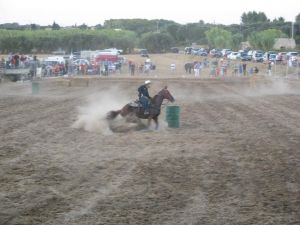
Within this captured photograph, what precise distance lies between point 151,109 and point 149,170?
6.10 m

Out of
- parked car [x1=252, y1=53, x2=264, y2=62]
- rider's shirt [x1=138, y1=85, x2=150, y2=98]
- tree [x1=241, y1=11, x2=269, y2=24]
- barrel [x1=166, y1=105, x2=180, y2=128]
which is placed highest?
tree [x1=241, y1=11, x2=269, y2=24]

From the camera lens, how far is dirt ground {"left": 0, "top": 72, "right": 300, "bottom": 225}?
8555mm

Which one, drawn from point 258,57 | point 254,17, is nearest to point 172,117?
point 258,57

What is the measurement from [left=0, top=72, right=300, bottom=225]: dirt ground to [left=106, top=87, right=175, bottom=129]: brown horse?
385mm

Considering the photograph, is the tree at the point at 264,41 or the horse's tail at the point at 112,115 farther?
the tree at the point at 264,41

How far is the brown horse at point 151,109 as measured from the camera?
1749 cm

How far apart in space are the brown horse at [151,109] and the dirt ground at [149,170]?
0.38 meters

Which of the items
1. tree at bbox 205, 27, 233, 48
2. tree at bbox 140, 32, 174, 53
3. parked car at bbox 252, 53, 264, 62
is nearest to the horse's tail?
parked car at bbox 252, 53, 264, 62

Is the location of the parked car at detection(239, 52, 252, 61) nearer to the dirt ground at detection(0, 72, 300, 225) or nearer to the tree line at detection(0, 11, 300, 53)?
the tree line at detection(0, 11, 300, 53)

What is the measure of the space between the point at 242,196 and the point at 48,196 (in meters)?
3.25

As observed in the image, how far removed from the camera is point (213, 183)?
10492 mm

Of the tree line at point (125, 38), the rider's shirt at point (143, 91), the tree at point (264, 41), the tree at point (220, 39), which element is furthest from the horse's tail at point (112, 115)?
the tree at point (220, 39)

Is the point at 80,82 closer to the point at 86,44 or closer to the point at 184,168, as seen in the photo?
the point at 184,168

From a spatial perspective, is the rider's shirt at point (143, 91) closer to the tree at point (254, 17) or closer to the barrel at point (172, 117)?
the barrel at point (172, 117)
